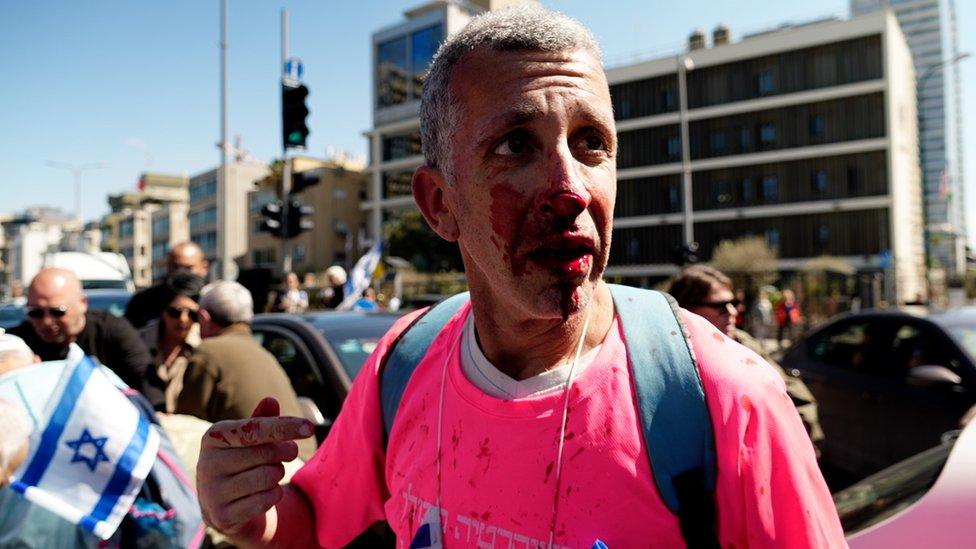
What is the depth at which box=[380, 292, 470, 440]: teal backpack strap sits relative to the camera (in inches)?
62.2

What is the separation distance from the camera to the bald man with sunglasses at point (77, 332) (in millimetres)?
4137

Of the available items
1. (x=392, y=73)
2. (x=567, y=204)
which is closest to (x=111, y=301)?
(x=567, y=204)

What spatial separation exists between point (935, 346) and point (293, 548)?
217 inches

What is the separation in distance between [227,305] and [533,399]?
139 inches

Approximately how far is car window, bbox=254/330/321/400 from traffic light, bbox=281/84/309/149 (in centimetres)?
642

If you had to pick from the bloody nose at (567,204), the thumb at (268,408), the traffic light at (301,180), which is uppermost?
the traffic light at (301,180)

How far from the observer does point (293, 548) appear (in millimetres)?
1576

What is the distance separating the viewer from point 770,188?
1806 inches

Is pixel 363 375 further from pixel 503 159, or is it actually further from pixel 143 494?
pixel 143 494

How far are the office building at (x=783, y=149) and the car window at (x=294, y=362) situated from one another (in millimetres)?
41469

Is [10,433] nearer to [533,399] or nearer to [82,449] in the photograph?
[82,449]

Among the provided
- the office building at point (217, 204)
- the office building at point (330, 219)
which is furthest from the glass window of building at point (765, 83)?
the office building at point (217, 204)

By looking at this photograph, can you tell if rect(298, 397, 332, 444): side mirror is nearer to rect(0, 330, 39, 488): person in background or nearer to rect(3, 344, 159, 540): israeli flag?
rect(3, 344, 159, 540): israeli flag

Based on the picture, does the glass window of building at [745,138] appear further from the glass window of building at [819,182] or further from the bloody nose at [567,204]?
the bloody nose at [567,204]
